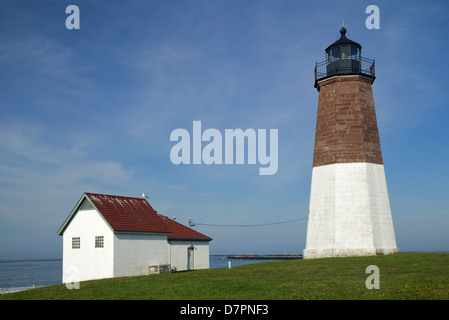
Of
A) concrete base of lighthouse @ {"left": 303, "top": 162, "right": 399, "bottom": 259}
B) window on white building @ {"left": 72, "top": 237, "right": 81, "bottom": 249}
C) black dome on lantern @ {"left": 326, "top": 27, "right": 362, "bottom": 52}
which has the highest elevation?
black dome on lantern @ {"left": 326, "top": 27, "right": 362, "bottom": 52}

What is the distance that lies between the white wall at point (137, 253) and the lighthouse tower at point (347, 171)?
1183 centimetres

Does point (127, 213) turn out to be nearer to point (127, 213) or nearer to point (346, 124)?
point (127, 213)

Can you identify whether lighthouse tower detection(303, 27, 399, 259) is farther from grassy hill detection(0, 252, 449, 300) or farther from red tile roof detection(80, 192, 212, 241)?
red tile roof detection(80, 192, 212, 241)

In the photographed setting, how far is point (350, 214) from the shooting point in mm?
31609

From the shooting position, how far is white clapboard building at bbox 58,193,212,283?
33.1m

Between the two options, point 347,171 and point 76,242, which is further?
point 76,242

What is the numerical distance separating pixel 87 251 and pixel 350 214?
1999 centimetres

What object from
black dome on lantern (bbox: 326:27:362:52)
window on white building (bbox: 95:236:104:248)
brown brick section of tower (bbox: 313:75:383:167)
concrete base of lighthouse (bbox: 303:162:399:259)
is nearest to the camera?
concrete base of lighthouse (bbox: 303:162:399:259)

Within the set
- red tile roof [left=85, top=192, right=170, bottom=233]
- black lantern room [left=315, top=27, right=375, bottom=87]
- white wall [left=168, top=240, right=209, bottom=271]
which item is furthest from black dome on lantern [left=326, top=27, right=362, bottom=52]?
white wall [left=168, top=240, right=209, bottom=271]

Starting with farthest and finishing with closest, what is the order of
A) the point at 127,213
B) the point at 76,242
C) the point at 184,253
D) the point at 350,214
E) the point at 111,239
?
the point at 184,253
the point at 127,213
the point at 76,242
the point at 111,239
the point at 350,214

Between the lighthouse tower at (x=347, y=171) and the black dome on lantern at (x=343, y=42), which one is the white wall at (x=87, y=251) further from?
the black dome on lantern at (x=343, y=42)

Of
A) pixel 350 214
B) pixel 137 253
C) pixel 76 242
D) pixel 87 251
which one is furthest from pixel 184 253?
pixel 350 214

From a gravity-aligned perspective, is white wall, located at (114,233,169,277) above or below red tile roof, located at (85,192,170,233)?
below

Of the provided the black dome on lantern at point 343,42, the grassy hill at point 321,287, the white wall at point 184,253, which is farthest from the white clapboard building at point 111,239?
the black dome on lantern at point 343,42
